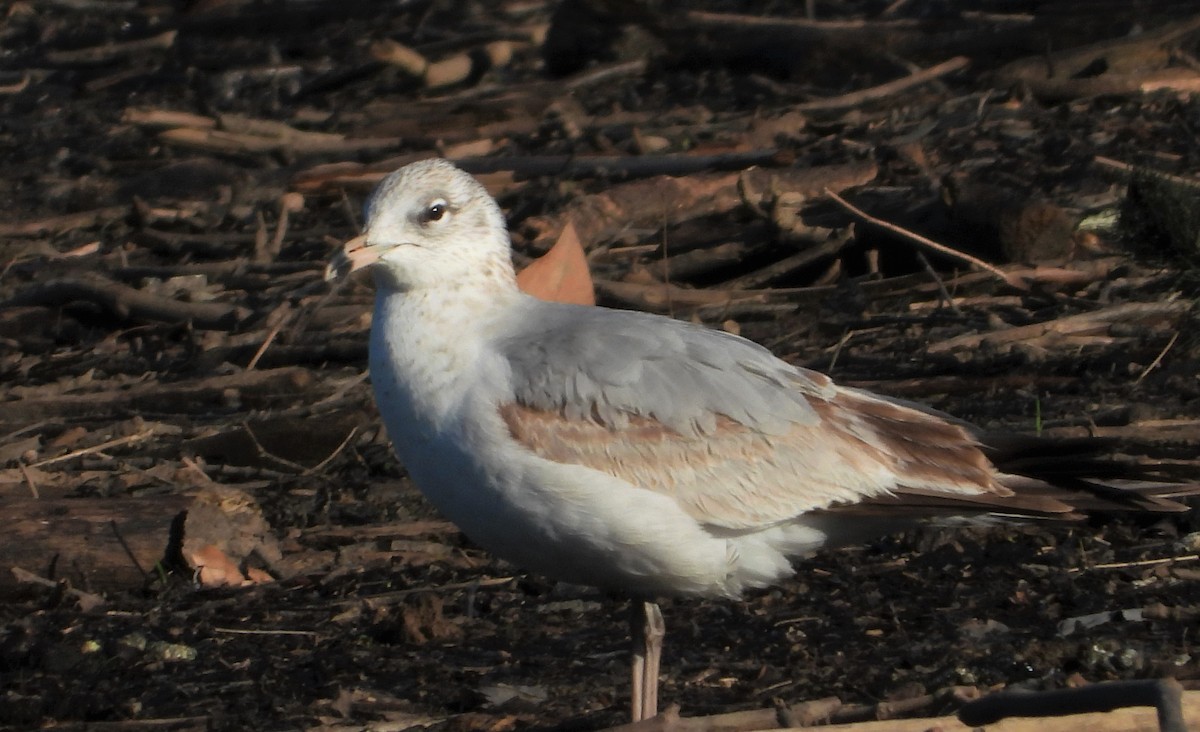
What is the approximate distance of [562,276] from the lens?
7.32 meters

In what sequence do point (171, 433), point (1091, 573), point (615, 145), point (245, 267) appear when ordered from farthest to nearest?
point (615, 145) → point (245, 267) → point (171, 433) → point (1091, 573)

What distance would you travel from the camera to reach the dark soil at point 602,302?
560cm

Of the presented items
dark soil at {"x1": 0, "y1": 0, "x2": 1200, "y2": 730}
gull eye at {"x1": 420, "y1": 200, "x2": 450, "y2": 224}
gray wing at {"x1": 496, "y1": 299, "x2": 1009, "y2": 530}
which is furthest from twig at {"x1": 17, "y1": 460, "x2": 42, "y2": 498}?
gray wing at {"x1": 496, "y1": 299, "x2": 1009, "y2": 530}

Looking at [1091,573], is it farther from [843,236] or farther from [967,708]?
[843,236]

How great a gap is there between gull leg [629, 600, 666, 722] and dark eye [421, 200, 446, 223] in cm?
130

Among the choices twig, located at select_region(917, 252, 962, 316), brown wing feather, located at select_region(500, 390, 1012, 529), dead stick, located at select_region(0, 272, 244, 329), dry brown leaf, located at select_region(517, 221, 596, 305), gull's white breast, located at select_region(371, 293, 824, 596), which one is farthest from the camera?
dead stick, located at select_region(0, 272, 244, 329)

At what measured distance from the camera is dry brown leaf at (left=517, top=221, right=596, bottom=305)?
727 centimetres

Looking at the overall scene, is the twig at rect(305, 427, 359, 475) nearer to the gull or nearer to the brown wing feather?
the gull

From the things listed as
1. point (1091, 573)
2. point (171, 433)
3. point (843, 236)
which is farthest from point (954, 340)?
point (171, 433)

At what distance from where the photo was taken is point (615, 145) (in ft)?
37.0

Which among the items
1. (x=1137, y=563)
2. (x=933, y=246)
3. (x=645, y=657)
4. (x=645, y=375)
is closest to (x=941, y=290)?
(x=933, y=246)

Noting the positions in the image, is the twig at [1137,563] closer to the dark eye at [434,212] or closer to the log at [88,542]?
the dark eye at [434,212]

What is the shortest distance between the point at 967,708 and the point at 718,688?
167 centimetres

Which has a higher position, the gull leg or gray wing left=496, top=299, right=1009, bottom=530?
gray wing left=496, top=299, right=1009, bottom=530
